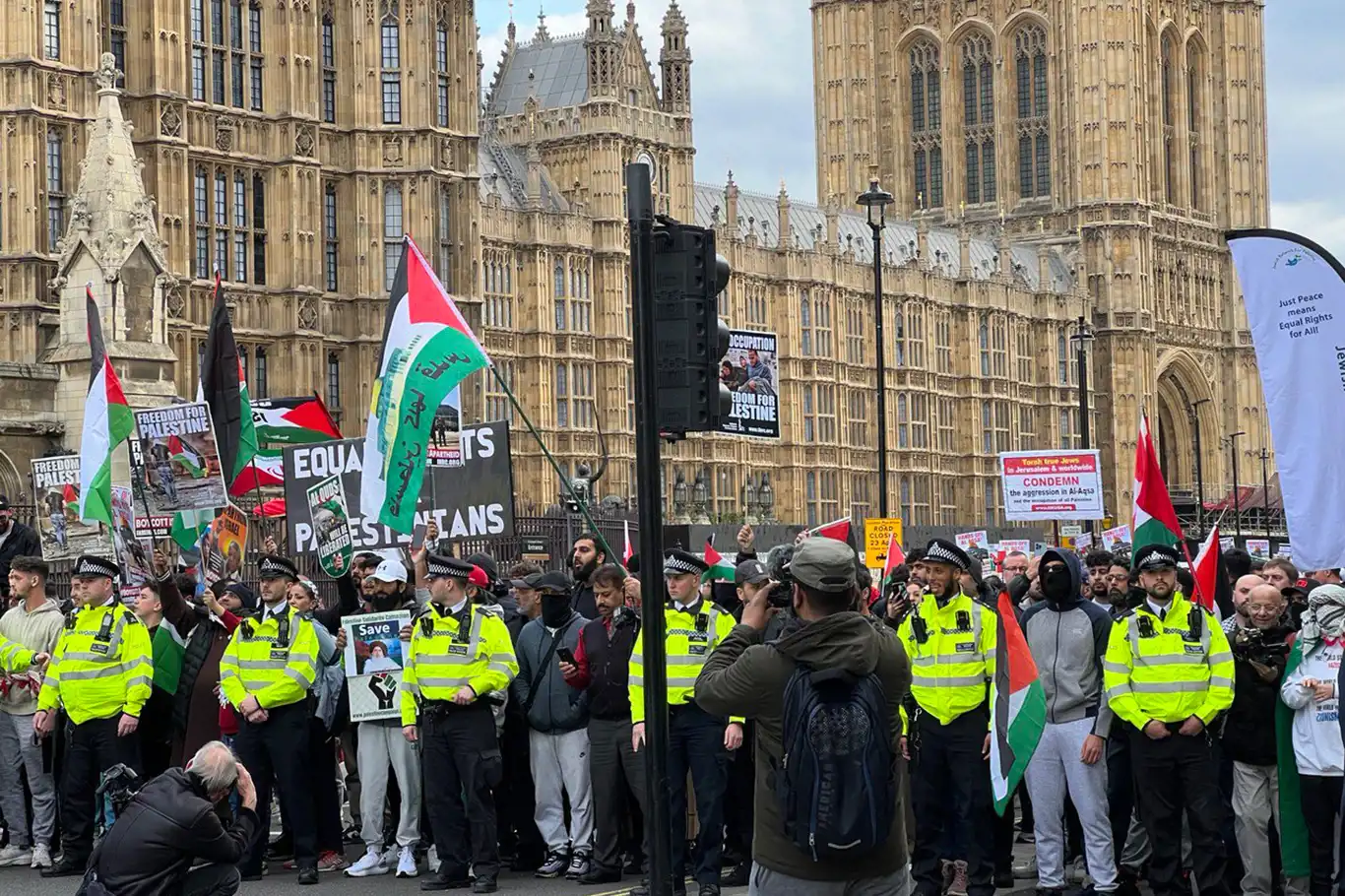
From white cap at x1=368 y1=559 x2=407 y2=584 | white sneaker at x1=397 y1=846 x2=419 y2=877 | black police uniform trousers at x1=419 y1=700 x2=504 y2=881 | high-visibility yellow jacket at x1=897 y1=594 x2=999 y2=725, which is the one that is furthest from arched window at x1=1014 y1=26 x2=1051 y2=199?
high-visibility yellow jacket at x1=897 y1=594 x2=999 y2=725

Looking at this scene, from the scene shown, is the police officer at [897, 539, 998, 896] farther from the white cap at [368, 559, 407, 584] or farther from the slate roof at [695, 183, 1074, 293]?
the slate roof at [695, 183, 1074, 293]

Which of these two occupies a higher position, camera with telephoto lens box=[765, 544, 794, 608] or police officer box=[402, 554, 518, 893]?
camera with telephoto lens box=[765, 544, 794, 608]

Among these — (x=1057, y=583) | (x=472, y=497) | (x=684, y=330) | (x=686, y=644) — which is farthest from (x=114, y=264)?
(x=684, y=330)

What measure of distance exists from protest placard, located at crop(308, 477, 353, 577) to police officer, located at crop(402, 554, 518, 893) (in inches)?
101

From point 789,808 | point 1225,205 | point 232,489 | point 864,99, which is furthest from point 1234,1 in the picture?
point 789,808

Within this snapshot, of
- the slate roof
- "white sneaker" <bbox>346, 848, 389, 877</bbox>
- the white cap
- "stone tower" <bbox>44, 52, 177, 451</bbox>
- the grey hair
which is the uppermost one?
Result: the slate roof

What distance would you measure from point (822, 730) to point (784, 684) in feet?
1.08

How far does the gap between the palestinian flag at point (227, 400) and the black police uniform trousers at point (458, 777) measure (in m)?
6.96

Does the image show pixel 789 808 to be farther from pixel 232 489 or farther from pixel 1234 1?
pixel 1234 1

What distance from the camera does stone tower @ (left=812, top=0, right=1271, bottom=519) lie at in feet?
266

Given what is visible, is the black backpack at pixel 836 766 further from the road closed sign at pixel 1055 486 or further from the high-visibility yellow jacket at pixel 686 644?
the road closed sign at pixel 1055 486

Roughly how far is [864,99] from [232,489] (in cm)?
6892

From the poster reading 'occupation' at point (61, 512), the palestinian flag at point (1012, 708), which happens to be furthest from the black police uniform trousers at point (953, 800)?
the poster reading 'occupation' at point (61, 512)

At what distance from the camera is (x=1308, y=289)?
1123 cm
